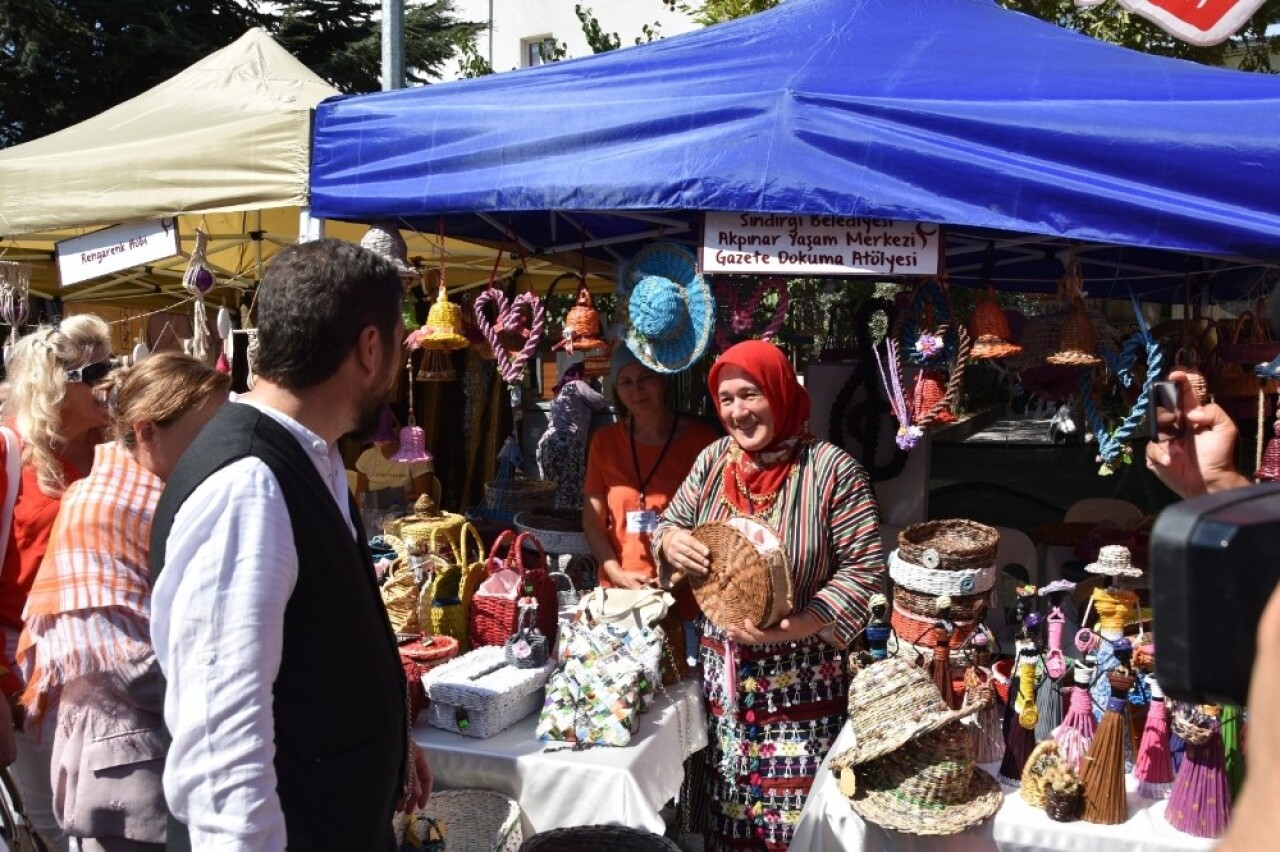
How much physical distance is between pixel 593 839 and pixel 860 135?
180 centimetres

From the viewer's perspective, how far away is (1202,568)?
0.66m

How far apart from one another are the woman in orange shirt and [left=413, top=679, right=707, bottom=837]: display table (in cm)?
72

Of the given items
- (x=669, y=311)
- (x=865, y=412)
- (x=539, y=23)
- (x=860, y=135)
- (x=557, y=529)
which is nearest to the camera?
(x=860, y=135)

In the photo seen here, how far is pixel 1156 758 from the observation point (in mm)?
2002

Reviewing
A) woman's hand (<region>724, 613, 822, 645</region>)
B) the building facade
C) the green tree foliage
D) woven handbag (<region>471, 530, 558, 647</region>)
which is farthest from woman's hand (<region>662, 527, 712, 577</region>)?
the building facade

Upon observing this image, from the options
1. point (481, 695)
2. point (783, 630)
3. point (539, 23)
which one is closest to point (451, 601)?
point (481, 695)

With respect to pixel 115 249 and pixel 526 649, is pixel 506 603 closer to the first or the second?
pixel 526 649

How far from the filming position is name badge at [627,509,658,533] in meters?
2.84

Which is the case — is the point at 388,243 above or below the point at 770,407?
above

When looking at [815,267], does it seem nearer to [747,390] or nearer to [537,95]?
[747,390]

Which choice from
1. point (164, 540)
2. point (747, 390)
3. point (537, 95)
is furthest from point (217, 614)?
point (537, 95)

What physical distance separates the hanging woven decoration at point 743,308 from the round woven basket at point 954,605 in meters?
0.85

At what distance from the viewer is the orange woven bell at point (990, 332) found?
2640mm

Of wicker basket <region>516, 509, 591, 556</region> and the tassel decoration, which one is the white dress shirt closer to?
the tassel decoration
